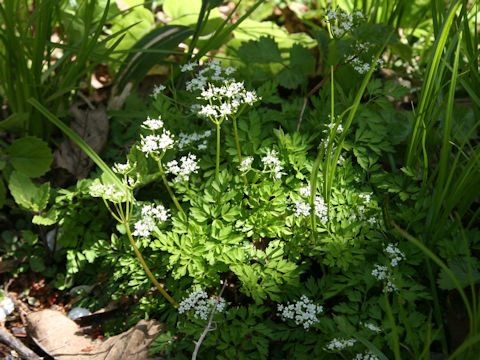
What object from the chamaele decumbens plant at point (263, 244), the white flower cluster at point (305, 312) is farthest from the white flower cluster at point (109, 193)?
the white flower cluster at point (305, 312)

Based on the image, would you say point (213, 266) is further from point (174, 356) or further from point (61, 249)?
point (61, 249)

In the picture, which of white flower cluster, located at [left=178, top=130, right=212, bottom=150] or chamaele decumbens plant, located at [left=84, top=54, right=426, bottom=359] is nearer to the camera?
chamaele decumbens plant, located at [left=84, top=54, right=426, bottom=359]

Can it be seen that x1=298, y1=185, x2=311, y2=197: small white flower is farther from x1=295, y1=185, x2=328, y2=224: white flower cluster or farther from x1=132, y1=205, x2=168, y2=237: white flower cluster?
x1=132, y1=205, x2=168, y2=237: white flower cluster

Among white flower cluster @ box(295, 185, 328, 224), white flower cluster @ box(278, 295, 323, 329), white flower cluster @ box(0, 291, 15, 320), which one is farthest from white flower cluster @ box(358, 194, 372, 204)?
white flower cluster @ box(0, 291, 15, 320)

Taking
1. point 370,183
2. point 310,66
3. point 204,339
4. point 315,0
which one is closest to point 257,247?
point 204,339

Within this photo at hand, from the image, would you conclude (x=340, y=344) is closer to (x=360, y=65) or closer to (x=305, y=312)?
(x=305, y=312)
